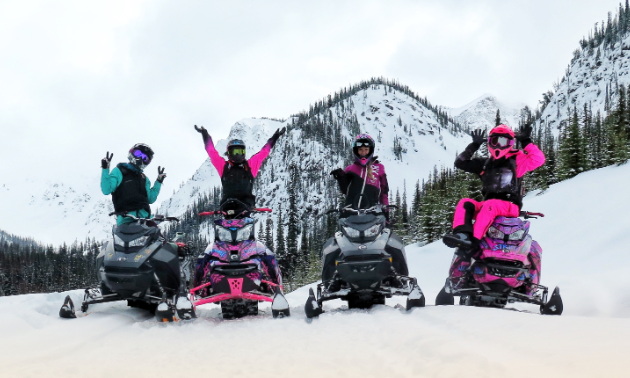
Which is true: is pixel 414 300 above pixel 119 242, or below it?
below

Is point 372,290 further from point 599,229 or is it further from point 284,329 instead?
point 599,229

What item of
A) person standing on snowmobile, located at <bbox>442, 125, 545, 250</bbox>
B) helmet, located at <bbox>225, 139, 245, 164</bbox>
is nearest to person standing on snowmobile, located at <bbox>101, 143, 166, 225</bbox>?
helmet, located at <bbox>225, 139, 245, 164</bbox>

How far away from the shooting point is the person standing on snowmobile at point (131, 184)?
7088 mm

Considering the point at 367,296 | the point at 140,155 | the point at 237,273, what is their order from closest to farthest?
the point at 237,273
the point at 367,296
the point at 140,155

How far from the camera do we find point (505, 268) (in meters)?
5.82

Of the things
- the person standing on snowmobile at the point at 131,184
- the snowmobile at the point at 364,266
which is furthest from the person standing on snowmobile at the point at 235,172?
the snowmobile at the point at 364,266

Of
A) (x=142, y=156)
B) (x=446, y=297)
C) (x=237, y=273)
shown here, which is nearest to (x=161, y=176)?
(x=142, y=156)

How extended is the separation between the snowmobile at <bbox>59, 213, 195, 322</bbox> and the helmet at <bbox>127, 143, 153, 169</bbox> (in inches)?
45.3

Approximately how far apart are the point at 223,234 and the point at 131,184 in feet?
7.36

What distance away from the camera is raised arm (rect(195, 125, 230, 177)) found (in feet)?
23.8

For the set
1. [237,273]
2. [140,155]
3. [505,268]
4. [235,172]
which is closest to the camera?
[505,268]

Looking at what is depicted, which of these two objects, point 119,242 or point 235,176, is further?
point 235,176

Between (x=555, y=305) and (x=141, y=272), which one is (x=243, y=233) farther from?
(x=555, y=305)

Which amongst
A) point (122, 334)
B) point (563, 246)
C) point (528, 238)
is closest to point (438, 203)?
point (563, 246)
